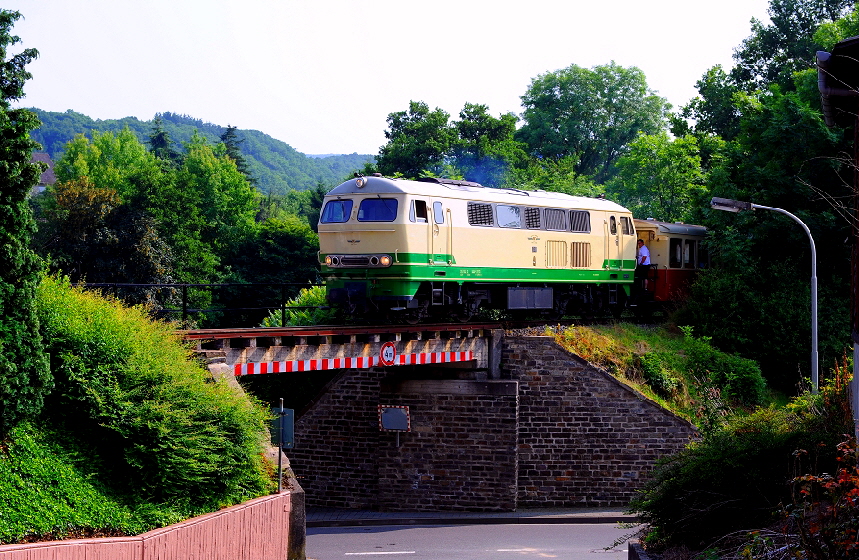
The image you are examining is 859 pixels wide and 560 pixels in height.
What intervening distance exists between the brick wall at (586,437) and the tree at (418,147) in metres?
36.4

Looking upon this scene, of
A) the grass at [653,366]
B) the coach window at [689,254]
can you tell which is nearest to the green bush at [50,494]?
the grass at [653,366]

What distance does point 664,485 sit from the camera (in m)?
13.5

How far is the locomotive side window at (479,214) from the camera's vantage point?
79.0 feet

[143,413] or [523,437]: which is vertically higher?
[143,413]

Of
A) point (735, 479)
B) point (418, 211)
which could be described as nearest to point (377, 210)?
point (418, 211)

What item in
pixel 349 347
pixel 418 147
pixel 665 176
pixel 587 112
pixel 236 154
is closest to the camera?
pixel 349 347

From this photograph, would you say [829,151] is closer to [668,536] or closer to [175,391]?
[668,536]

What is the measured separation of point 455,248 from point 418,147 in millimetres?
38062

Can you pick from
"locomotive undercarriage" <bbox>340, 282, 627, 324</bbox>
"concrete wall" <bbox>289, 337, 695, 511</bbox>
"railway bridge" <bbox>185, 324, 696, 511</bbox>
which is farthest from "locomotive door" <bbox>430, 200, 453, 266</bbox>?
"concrete wall" <bbox>289, 337, 695, 511</bbox>

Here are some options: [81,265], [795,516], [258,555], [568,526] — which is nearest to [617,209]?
[568,526]

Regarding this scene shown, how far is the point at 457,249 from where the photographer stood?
23.5m

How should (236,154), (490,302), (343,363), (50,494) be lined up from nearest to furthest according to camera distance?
(50,494)
(343,363)
(490,302)
(236,154)

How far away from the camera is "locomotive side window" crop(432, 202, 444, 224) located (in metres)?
22.9

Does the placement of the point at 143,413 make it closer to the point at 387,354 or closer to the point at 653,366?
the point at 387,354
